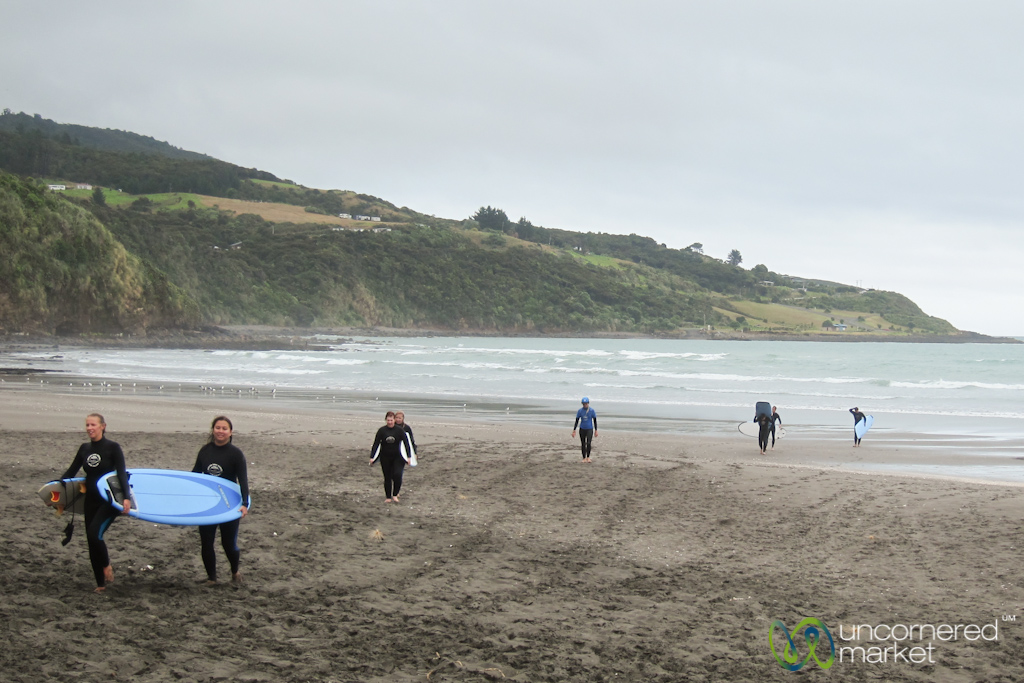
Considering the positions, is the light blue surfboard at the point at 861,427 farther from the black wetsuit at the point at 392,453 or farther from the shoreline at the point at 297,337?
the shoreline at the point at 297,337

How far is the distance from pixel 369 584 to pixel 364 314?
9985 cm

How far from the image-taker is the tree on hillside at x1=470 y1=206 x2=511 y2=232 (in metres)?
157

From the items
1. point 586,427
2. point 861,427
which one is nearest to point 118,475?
point 586,427

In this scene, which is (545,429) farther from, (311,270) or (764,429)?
(311,270)

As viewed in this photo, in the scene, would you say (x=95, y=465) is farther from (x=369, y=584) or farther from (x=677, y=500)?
(x=677, y=500)

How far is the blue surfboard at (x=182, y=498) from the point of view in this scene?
5.70m

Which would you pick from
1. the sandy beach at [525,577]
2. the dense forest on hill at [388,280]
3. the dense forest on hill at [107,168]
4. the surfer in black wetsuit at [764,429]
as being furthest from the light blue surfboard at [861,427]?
the dense forest on hill at [107,168]

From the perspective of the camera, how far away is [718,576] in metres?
7.00

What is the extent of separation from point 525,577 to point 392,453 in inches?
116

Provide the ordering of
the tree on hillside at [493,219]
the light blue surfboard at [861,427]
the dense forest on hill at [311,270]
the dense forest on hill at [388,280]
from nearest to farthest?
1. the light blue surfboard at [861,427]
2. the dense forest on hill at [311,270]
3. the dense forest on hill at [388,280]
4. the tree on hillside at [493,219]

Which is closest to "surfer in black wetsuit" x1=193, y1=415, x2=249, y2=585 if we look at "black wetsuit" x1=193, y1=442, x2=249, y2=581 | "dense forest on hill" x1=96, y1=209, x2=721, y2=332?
"black wetsuit" x1=193, y1=442, x2=249, y2=581

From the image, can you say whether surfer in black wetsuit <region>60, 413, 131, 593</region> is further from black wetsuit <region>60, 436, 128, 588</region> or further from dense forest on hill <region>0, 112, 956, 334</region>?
dense forest on hill <region>0, 112, 956, 334</region>

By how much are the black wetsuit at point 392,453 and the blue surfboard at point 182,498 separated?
325cm

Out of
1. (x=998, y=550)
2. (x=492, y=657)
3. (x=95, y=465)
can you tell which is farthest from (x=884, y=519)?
(x=95, y=465)
